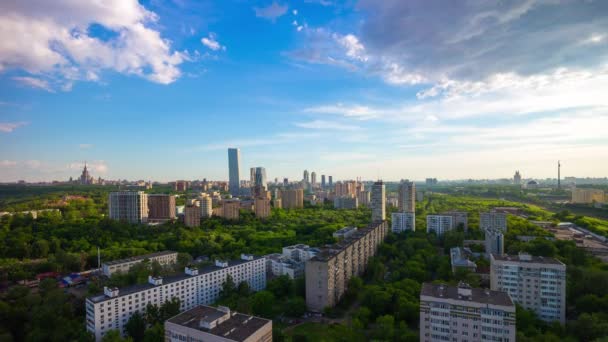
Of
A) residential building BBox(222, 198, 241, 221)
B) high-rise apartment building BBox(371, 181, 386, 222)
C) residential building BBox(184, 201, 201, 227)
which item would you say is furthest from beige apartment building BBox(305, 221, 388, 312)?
residential building BBox(222, 198, 241, 221)

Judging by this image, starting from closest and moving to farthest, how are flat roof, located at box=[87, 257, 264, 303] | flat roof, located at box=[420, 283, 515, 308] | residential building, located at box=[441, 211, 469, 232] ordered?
flat roof, located at box=[420, 283, 515, 308]
flat roof, located at box=[87, 257, 264, 303]
residential building, located at box=[441, 211, 469, 232]

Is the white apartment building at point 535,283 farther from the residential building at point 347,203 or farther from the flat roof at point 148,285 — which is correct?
the residential building at point 347,203

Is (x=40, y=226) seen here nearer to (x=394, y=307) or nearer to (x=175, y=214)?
(x=175, y=214)

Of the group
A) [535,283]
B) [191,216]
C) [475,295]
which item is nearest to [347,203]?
[191,216]

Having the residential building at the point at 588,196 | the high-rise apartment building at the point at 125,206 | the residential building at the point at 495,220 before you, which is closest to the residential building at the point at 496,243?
the residential building at the point at 495,220

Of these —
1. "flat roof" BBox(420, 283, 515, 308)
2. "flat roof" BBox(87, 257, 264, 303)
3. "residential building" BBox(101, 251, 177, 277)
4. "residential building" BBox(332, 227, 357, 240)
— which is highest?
"flat roof" BBox(420, 283, 515, 308)

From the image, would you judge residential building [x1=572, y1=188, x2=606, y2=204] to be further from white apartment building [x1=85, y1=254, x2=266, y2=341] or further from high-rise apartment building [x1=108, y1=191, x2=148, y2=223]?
high-rise apartment building [x1=108, y1=191, x2=148, y2=223]
